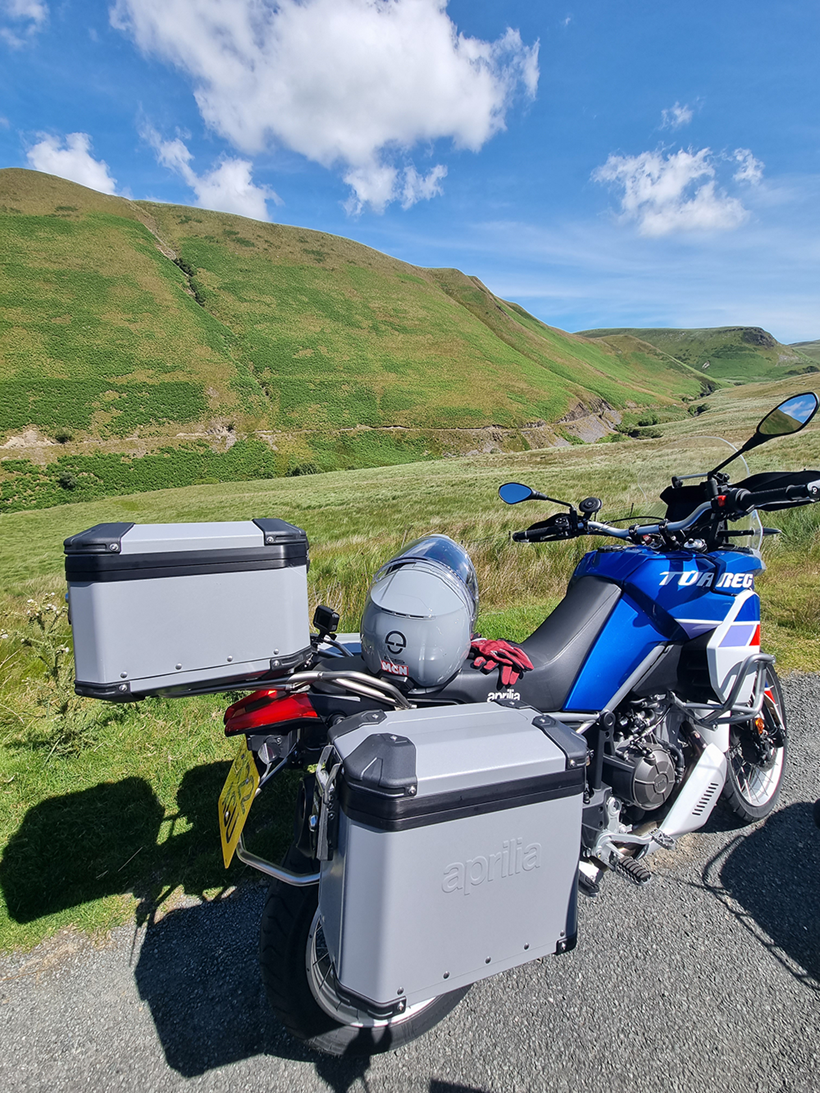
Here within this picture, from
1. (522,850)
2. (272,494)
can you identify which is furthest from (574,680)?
(272,494)

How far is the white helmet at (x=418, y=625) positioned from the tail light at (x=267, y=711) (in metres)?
0.31

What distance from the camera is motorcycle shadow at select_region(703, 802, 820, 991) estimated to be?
2391 millimetres

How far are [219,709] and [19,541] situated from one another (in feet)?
90.6

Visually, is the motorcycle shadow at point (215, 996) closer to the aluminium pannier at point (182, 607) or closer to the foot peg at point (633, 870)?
the foot peg at point (633, 870)

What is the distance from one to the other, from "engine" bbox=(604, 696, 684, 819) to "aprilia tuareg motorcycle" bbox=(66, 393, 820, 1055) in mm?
10

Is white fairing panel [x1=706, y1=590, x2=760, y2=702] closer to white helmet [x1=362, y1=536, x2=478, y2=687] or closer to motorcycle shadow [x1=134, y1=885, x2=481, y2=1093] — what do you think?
white helmet [x1=362, y1=536, x2=478, y2=687]

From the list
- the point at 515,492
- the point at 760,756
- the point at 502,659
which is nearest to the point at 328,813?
the point at 502,659

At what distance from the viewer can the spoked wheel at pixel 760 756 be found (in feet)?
10.2

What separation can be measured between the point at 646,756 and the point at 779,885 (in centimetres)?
108

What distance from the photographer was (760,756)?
3.17 meters

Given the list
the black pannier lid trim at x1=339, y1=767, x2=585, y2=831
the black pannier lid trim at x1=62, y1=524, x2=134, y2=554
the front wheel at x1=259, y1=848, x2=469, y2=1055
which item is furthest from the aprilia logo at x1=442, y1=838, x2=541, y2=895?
the black pannier lid trim at x1=62, y1=524, x2=134, y2=554

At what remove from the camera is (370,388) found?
74.5 meters

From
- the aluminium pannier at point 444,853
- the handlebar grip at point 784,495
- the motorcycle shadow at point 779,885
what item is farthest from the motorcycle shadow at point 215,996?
the handlebar grip at point 784,495

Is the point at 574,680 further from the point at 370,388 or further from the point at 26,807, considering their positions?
the point at 370,388
